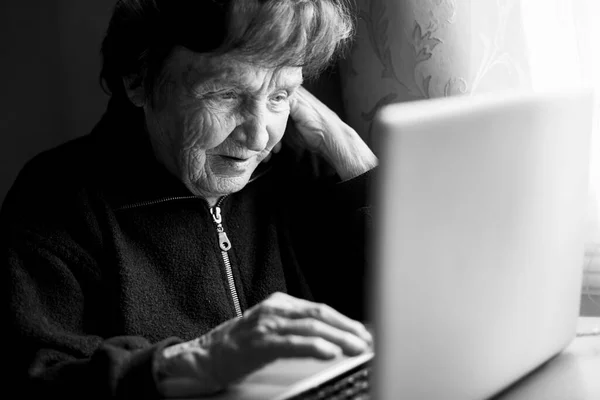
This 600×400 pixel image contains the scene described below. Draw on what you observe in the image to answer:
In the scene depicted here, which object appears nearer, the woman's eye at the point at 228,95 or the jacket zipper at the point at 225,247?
the woman's eye at the point at 228,95

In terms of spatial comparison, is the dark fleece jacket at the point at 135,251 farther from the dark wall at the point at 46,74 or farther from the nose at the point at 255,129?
the dark wall at the point at 46,74

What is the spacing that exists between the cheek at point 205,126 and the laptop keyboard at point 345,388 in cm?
46

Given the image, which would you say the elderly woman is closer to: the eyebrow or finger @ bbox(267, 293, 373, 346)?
the eyebrow

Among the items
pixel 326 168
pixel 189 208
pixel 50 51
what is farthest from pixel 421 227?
pixel 50 51

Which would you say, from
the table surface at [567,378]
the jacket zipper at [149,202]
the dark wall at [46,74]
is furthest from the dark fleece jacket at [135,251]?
the dark wall at [46,74]

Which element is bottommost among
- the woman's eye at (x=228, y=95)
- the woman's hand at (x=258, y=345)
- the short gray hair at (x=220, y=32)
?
the woman's hand at (x=258, y=345)

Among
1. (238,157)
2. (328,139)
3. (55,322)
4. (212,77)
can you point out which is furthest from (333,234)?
(55,322)

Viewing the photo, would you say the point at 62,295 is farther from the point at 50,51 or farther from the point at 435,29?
the point at 50,51

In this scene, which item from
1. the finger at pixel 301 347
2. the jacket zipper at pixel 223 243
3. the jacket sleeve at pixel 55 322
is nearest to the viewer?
the finger at pixel 301 347

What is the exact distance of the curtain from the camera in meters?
1.51

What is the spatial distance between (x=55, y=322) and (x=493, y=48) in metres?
0.88

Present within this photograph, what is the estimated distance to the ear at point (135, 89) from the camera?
136cm

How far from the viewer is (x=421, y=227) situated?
2.63 feet

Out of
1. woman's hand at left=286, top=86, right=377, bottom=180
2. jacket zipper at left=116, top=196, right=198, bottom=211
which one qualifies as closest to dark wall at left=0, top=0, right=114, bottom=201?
woman's hand at left=286, top=86, right=377, bottom=180
